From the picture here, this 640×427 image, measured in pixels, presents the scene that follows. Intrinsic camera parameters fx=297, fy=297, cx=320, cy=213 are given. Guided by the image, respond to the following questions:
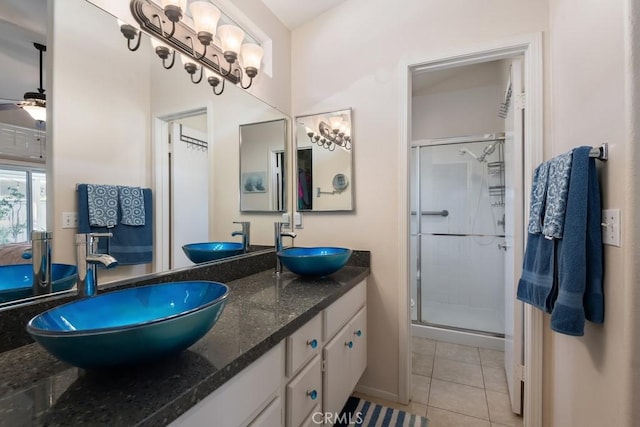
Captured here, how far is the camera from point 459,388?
203cm

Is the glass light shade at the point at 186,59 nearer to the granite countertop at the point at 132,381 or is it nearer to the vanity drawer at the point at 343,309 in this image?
the granite countertop at the point at 132,381

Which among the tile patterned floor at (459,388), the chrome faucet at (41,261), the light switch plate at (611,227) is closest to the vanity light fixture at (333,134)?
the light switch plate at (611,227)

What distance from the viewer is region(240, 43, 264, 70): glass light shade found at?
1713mm

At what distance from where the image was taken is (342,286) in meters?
1.50

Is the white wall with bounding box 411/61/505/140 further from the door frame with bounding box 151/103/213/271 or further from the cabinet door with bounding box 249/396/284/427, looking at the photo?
the cabinet door with bounding box 249/396/284/427

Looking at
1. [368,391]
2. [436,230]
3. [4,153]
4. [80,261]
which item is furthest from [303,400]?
[436,230]

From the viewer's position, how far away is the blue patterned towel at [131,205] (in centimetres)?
116

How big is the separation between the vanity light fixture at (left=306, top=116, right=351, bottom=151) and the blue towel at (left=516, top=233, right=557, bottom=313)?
119cm

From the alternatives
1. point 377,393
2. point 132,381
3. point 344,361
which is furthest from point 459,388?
point 132,381

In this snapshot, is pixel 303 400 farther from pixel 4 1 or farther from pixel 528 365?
pixel 4 1

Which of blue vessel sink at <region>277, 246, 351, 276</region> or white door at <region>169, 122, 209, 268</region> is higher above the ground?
white door at <region>169, 122, 209, 268</region>

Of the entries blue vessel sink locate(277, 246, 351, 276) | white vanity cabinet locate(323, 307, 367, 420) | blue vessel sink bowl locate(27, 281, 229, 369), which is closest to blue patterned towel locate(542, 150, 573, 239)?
blue vessel sink locate(277, 246, 351, 276)

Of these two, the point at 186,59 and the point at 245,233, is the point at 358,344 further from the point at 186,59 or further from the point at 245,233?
the point at 186,59

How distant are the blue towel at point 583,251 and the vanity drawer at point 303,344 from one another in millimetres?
911
